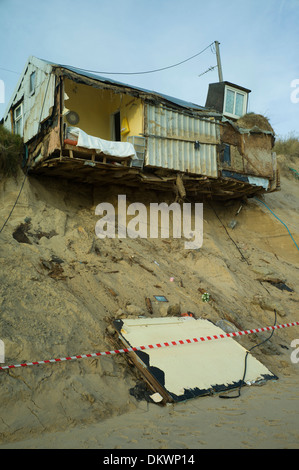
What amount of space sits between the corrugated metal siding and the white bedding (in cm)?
95

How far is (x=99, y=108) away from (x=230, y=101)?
6583mm

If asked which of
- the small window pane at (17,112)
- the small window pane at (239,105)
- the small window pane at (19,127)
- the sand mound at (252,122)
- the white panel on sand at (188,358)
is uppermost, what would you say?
the small window pane at (239,105)

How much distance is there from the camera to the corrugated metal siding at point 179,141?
1341 centimetres

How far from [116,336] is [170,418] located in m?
2.25

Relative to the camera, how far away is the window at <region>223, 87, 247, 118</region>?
1789 cm

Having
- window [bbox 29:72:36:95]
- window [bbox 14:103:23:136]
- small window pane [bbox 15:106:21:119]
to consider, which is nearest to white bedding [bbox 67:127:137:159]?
window [bbox 29:72:36:95]

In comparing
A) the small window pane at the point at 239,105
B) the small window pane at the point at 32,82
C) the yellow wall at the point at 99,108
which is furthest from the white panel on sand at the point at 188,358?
the small window pane at the point at 239,105

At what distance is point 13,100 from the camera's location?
15312 mm

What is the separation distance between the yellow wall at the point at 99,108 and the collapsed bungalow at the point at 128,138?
0.04m

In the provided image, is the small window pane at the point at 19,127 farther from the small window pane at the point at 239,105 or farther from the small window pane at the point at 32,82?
the small window pane at the point at 239,105

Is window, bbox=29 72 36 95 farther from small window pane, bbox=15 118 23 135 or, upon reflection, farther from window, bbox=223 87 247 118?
window, bbox=223 87 247 118

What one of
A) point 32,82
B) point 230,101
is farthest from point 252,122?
point 32,82
